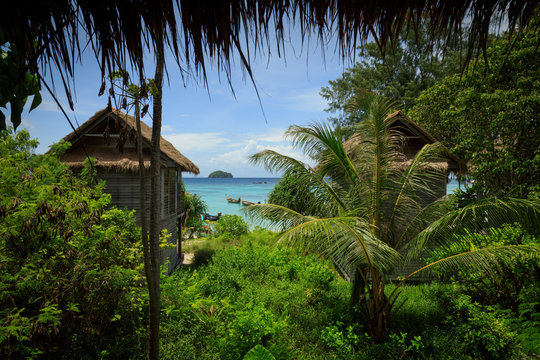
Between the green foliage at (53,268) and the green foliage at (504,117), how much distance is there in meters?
7.47

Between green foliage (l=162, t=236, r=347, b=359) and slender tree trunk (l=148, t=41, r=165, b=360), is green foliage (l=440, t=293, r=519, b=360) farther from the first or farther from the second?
slender tree trunk (l=148, t=41, r=165, b=360)

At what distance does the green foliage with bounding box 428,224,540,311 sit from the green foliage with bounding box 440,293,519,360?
713 millimetres

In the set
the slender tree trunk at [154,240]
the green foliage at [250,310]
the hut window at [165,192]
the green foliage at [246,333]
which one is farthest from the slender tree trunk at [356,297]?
the hut window at [165,192]

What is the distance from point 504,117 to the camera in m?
6.83

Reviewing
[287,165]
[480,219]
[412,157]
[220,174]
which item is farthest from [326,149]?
[220,174]

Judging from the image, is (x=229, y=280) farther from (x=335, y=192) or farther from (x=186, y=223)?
(x=186, y=223)

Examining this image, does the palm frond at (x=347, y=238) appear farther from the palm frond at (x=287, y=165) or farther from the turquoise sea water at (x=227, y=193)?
the turquoise sea water at (x=227, y=193)

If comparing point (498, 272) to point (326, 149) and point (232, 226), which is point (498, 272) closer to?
point (326, 149)

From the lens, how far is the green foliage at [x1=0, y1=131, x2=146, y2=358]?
3283 millimetres

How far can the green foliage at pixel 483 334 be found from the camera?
484cm

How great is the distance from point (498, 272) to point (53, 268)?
301 inches

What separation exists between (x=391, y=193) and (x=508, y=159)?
11.5ft

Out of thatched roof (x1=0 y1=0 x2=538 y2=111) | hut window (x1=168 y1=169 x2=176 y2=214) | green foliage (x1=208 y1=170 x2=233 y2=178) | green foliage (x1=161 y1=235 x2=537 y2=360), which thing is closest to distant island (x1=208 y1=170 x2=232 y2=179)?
green foliage (x1=208 y1=170 x2=233 y2=178)

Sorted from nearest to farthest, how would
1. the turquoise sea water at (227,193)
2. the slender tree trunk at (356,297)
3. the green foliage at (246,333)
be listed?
the green foliage at (246,333)
the slender tree trunk at (356,297)
the turquoise sea water at (227,193)
